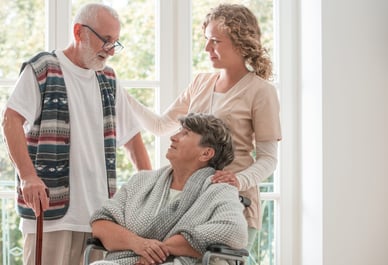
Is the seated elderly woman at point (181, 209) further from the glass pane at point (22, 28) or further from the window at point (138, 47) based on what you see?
the glass pane at point (22, 28)

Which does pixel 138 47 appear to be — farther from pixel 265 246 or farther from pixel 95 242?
pixel 95 242

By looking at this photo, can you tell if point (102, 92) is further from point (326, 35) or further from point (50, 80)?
point (326, 35)

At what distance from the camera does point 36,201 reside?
276cm

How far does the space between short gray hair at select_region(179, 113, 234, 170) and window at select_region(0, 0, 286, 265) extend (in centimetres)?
88

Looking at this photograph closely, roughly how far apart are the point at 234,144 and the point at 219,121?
0.45 ft

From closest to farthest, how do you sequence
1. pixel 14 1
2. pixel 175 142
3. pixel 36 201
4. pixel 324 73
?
pixel 36 201, pixel 175 142, pixel 324 73, pixel 14 1

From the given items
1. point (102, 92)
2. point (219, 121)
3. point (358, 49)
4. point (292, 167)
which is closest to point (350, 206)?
point (292, 167)

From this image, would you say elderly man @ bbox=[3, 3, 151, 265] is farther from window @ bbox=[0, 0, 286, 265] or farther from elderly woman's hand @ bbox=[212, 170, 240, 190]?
window @ bbox=[0, 0, 286, 265]

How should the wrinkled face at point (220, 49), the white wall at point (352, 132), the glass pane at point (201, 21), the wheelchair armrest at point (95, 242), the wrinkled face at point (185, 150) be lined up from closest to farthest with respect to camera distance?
the wheelchair armrest at point (95, 242) < the wrinkled face at point (185, 150) < the wrinkled face at point (220, 49) < the white wall at point (352, 132) < the glass pane at point (201, 21)

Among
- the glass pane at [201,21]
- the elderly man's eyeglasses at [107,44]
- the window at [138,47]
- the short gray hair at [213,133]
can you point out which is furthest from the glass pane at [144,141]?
the short gray hair at [213,133]

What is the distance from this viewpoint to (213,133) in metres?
2.93

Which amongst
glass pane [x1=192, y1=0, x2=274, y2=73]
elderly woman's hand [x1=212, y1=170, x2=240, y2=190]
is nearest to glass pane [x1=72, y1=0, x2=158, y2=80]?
glass pane [x1=192, y1=0, x2=274, y2=73]

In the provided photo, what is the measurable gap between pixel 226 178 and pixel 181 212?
21 cm

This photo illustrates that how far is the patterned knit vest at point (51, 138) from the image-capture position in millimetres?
2932
